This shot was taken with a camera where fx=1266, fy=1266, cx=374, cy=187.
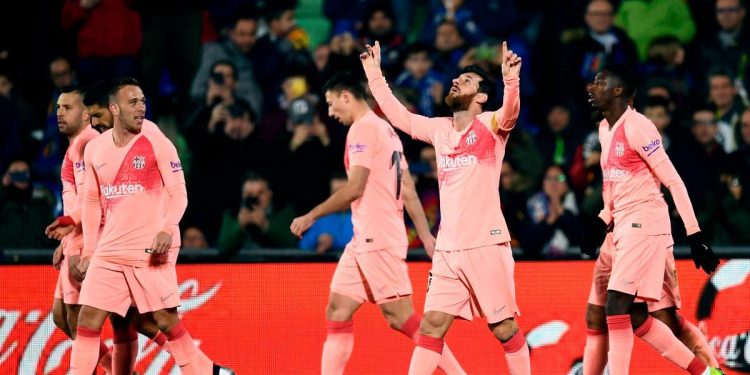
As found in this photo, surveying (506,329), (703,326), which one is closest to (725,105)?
(703,326)

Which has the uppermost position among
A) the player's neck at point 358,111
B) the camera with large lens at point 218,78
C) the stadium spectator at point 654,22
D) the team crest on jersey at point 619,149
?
the stadium spectator at point 654,22

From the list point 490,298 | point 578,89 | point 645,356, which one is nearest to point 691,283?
point 645,356

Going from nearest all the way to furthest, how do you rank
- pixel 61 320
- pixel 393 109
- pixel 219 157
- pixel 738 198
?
1. pixel 393 109
2. pixel 61 320
3. pixel 738 198
4. pixel 219 157

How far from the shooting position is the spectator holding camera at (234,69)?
1246 cm

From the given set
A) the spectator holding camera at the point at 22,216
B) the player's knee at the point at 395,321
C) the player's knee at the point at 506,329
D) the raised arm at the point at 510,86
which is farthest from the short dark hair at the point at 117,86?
the spectator holding camera at the point at 22,216

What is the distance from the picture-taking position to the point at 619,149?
8.20 meters

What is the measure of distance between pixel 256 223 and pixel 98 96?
3.08 m

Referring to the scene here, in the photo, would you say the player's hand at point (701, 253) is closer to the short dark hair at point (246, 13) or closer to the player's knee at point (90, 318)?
the player's knee at point (90, 318)

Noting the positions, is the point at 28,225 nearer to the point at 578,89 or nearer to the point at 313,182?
the point at 313,182

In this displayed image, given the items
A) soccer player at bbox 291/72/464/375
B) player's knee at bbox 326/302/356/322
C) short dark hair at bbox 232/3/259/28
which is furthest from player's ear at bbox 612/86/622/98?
short dark hair at bbox 232/3/259/28

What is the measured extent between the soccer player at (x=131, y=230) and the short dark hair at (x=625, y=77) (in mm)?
2911

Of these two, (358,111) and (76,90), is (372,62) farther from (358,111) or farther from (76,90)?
(76,90)

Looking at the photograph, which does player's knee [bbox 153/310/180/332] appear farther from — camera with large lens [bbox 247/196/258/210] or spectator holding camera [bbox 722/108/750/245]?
spectator holding camera [bbox 722/108/750/245]

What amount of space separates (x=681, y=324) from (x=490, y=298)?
1740 mm
